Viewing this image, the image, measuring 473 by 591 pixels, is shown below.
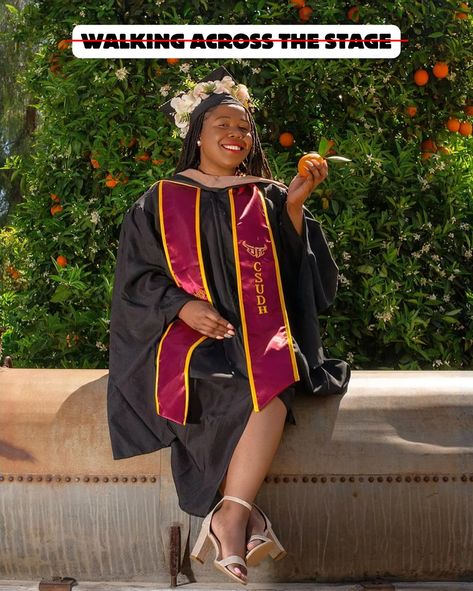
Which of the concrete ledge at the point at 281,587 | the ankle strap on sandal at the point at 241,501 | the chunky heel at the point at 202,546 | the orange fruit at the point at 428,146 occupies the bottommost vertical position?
the concrete ledge at the point at 281,587

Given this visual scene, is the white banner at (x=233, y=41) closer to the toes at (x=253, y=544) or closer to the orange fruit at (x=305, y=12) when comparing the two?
the orange fruit at (x=305, y=12)

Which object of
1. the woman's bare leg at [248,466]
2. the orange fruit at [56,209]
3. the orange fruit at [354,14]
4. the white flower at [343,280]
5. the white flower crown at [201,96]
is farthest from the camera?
the orange fruit at [56,209]

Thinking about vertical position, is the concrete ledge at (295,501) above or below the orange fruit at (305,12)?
below

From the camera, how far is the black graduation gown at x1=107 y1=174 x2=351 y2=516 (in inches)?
106

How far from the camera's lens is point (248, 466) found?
8.60 ft

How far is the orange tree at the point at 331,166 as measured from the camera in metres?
3.90

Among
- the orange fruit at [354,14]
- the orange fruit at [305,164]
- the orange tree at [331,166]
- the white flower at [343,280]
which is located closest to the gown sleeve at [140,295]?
the orange fruit at [305,164]

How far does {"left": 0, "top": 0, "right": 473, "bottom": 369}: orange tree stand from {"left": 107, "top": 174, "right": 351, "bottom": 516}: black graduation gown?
878 mm

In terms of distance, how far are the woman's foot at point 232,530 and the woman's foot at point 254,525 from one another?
0.11 ft

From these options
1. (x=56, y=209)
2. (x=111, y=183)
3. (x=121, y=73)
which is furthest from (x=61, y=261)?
(x=121, y=73)

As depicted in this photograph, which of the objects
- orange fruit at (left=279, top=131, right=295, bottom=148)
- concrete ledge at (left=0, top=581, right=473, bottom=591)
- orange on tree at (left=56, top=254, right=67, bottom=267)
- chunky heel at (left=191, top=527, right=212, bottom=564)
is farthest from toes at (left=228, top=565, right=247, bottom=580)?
orange fruit at (left=279, top=131, right=295, bottom=148)

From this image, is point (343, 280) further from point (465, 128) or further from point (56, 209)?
point (56, 209)

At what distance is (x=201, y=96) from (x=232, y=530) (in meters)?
1.45

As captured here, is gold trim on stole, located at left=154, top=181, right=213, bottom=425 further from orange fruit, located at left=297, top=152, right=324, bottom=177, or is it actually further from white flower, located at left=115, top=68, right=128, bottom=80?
white flower, located at left=115, top=68, right=128, bottom=80
